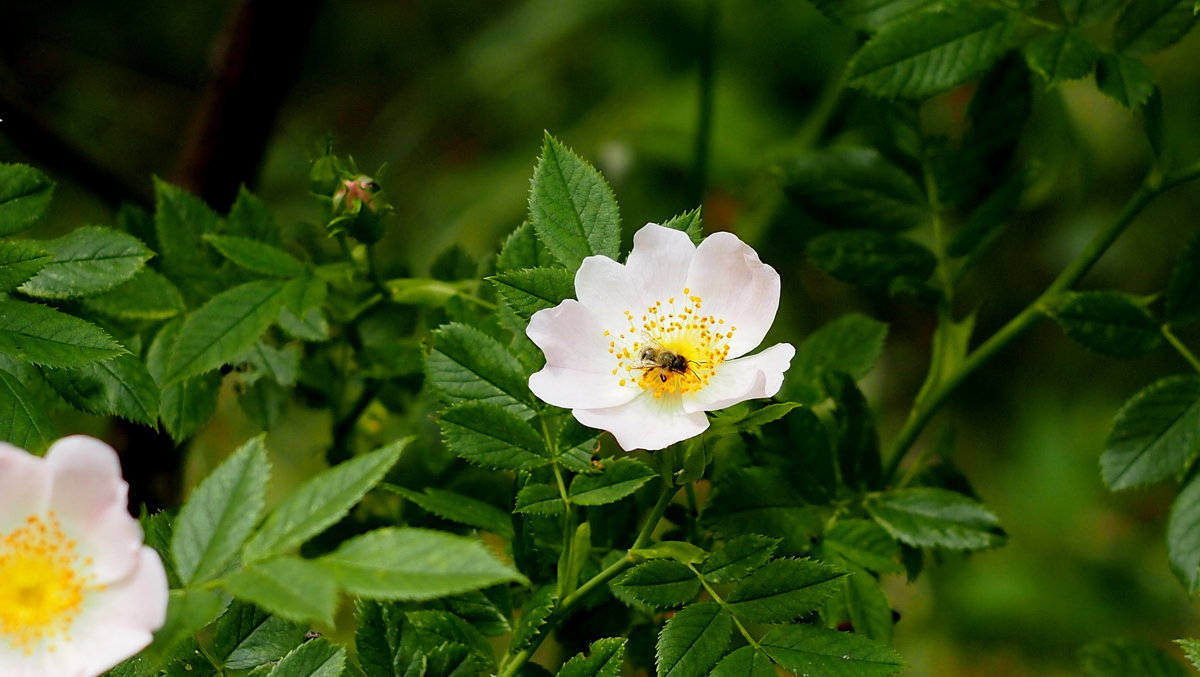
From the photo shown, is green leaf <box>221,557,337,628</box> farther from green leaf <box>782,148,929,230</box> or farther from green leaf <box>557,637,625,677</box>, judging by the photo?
green leaf <box>782,148,929,230</box>

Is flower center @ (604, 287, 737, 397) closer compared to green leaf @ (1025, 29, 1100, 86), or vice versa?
flower center @ (604, 287, 737, 397)

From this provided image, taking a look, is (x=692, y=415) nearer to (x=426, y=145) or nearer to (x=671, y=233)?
(x=671, y=233)

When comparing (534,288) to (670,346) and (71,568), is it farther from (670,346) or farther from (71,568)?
(71,568)

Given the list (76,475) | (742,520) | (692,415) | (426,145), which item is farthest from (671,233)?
(426,145)

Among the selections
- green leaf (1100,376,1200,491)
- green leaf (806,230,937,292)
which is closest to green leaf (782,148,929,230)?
green leaf (806,230,937,292)

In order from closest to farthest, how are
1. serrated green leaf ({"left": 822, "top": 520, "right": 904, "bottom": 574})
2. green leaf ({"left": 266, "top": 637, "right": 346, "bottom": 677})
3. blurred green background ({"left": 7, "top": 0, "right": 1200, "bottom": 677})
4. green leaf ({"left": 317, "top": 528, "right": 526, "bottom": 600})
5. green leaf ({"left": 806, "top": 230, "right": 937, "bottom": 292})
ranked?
green leaf ({"left": 317, "top": 528, "right": 526, "bottom": 600}), green leaf ({"left": 266, "top": 637, "right": 346, "bottom": 677}), serrated green leaf ({"left": 822, "top": 520, "right": 904, "bottom": 574}), green leaf ({"left": 806, "top": 230, "right": 937, "bottom": 292}), blurred green background ({"left": 7, "top": 0, "right": 1200, "bottom": 677})

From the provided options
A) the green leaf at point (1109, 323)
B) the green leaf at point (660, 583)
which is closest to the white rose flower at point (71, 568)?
the green leaf at point (660, 583)
